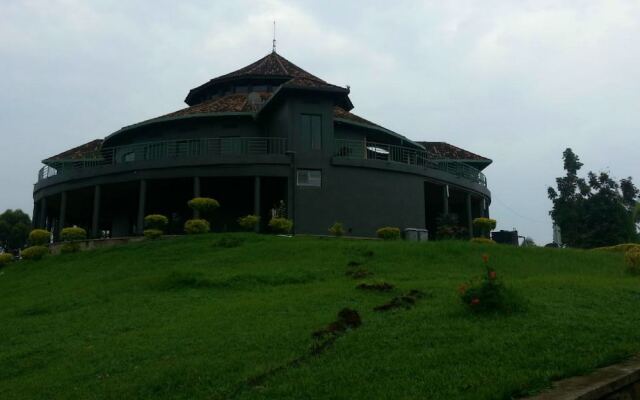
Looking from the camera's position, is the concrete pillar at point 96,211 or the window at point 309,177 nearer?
the window at point 309,177

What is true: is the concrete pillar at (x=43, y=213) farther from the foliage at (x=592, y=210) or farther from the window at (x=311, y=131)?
the foliage at (x=592, y=210)

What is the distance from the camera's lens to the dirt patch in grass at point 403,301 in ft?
45.3

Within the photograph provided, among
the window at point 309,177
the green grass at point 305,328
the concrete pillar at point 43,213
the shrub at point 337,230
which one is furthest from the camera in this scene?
the concrete pillar at point 43,213

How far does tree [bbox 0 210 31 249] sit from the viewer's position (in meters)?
56.6

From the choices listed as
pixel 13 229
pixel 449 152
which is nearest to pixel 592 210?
pixel 449 152

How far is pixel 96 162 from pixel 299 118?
1296 centimetres

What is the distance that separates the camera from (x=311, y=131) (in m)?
30.8

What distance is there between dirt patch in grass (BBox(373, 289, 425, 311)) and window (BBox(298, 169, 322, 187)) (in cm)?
1514

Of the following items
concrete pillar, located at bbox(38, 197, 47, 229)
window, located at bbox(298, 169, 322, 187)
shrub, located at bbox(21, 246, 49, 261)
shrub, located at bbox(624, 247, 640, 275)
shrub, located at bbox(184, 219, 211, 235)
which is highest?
window, located at bbox(298, 169, 322, 187)

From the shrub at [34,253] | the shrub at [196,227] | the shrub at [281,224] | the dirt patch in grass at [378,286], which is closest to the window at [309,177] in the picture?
the shrub at [281,224]

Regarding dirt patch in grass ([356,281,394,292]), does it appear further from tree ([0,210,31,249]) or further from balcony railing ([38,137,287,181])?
tree ([0,210,31,249])

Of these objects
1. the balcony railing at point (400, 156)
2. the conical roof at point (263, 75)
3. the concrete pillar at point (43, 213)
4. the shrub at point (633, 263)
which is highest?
the conical roof at point (263, 75)

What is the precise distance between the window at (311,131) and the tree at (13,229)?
111 feet

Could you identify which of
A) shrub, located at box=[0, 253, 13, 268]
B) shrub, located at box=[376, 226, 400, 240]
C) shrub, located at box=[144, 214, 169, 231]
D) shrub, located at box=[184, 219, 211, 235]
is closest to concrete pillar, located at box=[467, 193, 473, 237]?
shrub, located at box=[376, 226, 400, 240]
